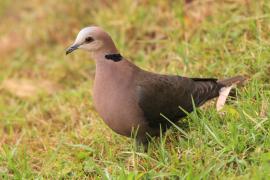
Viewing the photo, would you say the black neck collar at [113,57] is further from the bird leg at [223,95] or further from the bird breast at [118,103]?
the bird leg at [223,95]

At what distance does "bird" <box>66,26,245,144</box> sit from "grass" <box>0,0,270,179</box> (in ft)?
0.34

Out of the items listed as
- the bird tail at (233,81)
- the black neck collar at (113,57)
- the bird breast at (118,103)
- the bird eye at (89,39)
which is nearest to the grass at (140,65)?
the bird tail at (233,81)

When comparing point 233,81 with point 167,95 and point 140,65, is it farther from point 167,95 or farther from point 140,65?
point 140,65

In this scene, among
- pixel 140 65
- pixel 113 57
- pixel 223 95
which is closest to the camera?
pixel 113 57

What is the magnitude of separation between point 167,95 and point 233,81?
0.58 metres

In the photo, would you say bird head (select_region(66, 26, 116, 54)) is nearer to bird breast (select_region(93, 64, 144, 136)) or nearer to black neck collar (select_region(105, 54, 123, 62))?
black neck collar (select_region(105, 54, 123, 62))

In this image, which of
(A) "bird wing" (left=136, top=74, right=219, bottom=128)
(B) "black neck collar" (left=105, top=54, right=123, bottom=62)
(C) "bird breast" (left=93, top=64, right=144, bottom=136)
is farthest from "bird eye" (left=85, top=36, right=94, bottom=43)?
(A) "bird wing" (left=136, top=74, right=219, bottom=128)

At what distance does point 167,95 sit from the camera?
394 cm

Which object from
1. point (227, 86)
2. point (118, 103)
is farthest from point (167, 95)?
point (227, 86)

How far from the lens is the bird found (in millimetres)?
3717

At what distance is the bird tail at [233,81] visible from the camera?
4238 millimetres

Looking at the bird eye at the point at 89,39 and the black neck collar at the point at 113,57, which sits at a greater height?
the bird eye at the point at 89,39

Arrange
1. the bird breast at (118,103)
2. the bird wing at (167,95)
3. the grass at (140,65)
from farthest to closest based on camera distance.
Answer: the bird wing at (167,95) < the bird breast at (118,103) < the grass at (140,65)

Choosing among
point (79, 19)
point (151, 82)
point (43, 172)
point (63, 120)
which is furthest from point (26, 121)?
point (79, 19)
